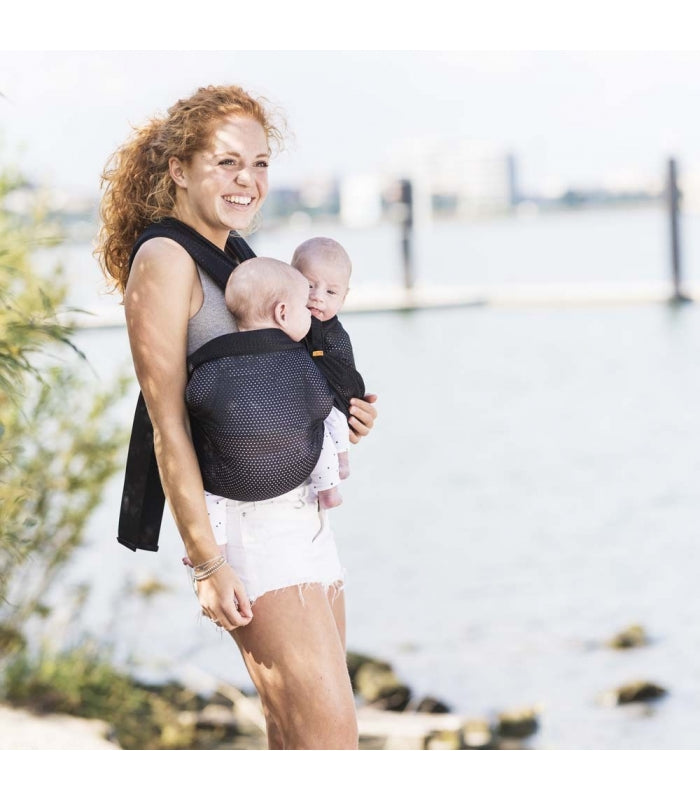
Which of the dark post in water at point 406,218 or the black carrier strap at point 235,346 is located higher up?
the dark post in water at point 406,218

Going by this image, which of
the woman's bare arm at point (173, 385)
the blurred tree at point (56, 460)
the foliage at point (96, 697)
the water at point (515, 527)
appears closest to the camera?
the woman's bare arm at point (173, 385)

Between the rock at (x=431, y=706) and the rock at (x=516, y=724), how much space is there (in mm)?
323

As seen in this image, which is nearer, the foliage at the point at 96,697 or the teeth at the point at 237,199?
the teeth at the point at 237,199

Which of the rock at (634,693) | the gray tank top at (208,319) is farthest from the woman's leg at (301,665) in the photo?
the rock at (634,693)

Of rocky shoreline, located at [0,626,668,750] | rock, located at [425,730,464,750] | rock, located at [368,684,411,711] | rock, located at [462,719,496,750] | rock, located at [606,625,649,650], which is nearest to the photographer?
rocky shoreline, located at [0,626,668,750]

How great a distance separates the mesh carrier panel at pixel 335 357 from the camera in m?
1.76

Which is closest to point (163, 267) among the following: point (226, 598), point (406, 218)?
point (226, 598)

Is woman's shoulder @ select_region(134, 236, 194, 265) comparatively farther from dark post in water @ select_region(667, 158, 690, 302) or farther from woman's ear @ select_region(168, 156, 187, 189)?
dark post in water @ select_region(667, 158, 690, 302)

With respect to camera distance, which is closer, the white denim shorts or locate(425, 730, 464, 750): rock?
the white denim shorts

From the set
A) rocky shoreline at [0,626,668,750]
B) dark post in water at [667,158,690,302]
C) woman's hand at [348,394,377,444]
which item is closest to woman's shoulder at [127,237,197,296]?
woman's hand at [348,394,377,444]

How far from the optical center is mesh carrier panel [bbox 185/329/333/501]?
1628 mm

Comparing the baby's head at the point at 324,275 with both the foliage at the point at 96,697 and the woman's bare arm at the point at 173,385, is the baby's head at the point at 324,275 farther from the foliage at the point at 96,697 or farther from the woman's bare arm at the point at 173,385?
the foliage at the point at 96,697
